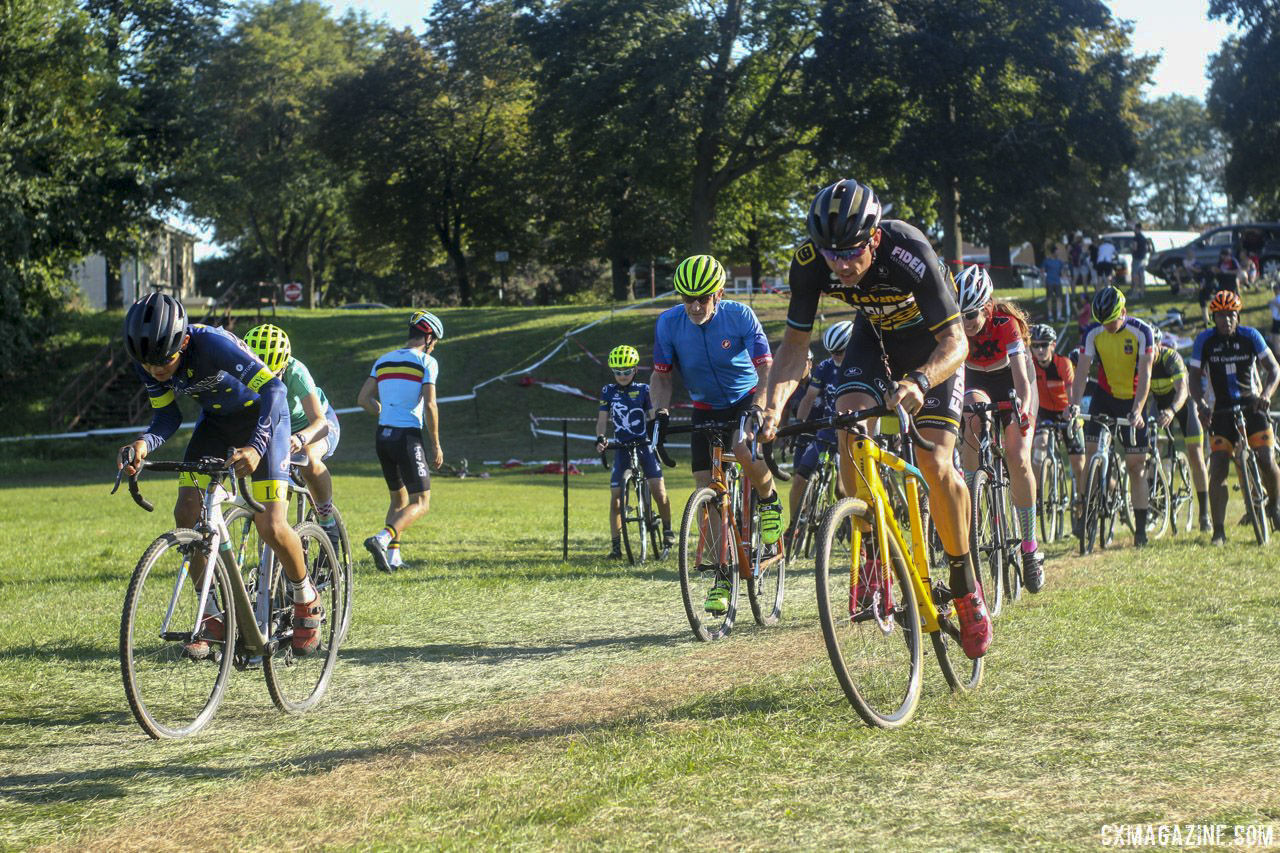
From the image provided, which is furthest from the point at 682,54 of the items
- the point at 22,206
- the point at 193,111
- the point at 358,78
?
the point at 358,78

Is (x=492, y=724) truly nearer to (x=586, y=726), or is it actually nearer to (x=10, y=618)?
(x=586, y=726)

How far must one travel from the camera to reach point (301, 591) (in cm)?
699

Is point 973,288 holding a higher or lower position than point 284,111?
lower

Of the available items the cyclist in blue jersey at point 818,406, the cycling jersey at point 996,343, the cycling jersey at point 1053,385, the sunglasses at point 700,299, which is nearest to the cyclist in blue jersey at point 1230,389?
the cycling jersey at point 1053,385

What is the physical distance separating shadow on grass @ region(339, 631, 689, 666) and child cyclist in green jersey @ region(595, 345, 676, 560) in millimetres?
3972

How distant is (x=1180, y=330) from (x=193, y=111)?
29099 mm

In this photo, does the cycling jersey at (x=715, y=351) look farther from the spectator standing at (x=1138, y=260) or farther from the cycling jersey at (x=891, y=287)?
the spectator standing at (x=1138, y=260)

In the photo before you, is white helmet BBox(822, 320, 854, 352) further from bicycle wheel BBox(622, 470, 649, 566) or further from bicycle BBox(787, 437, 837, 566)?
bicycle wheel BBox(622, 470, 649, 566)

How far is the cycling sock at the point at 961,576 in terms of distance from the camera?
6.34 metres

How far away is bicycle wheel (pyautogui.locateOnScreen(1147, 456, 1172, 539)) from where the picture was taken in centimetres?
1357

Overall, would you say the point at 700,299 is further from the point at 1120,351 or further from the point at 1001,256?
the point at 1001,256

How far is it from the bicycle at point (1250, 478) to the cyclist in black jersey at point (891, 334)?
774 cm

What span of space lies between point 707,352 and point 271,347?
280cm

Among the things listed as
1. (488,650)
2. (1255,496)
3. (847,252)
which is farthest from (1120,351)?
(847,252)
